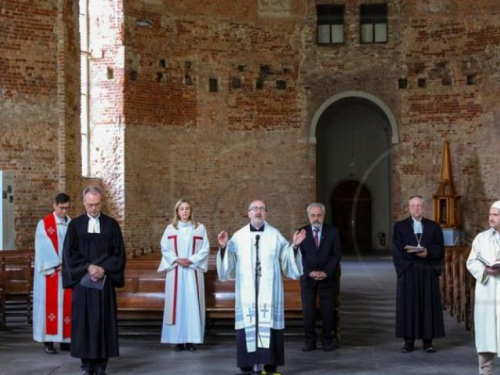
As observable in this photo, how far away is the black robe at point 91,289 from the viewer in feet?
26.5

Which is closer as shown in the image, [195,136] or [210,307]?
[210,307]

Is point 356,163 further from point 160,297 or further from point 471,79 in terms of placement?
point 160,297

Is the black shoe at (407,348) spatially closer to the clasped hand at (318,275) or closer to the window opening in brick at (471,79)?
the clasped hand at (318,275)

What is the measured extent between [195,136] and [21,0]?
706 centimetres

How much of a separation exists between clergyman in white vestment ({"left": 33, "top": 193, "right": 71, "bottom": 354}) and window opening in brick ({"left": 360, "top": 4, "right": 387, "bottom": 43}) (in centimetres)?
1517

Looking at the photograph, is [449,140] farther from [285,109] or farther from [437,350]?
[437,350]

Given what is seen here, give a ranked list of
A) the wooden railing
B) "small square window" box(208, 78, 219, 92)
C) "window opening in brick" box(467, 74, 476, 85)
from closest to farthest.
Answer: the wooden railing < "small square window" box(208, 78, 219, 92) < "window opening in brick" box(467, 74, 476, 85)

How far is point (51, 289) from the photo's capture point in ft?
32.7

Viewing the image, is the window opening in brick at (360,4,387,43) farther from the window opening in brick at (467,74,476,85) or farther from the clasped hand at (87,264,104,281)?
the clasped hand at (87,264,104,281)

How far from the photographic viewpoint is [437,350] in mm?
9859

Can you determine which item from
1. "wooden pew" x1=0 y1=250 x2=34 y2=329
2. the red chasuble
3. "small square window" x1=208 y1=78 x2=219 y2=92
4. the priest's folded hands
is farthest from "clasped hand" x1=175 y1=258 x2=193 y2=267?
"small square window" x1=208 y1=78 x2=219 y2=92

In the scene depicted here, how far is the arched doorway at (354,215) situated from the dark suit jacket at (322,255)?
14.9 metres

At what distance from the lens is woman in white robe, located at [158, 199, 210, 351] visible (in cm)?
982

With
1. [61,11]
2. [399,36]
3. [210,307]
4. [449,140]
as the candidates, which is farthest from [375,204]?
[210,307]
